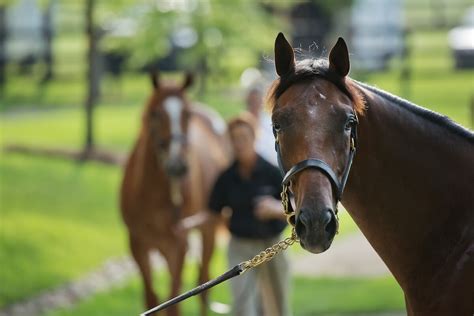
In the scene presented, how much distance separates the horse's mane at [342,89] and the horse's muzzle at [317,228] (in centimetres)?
61

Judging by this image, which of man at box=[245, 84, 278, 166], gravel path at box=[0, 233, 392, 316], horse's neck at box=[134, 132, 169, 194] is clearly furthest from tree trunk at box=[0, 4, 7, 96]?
horse's neck at box=[134, 132, 169, 194]

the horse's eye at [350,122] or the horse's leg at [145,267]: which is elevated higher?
the horse's eye at [350,122]

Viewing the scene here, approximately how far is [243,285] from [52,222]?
6287mm

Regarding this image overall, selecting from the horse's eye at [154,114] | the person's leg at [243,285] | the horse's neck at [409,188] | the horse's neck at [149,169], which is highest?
the horse's neck at [409,188]

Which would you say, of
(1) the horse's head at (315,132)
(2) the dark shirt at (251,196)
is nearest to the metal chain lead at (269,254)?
(1) the horse's head at (315,132)

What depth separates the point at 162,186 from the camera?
417 inches

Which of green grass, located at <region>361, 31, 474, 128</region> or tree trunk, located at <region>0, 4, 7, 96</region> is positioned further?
green grass, located at <region>361, 31, 474, 128</region>

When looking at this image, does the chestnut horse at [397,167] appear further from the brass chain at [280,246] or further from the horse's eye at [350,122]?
the brass chain at [280,246]

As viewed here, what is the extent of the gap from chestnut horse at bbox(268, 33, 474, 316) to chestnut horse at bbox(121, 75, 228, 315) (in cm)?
528

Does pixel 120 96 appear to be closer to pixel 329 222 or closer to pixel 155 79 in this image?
pixel 155 79

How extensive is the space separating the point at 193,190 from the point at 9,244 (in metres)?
3.99

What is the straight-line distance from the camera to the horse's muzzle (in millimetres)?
4312

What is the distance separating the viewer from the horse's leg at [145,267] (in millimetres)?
10297

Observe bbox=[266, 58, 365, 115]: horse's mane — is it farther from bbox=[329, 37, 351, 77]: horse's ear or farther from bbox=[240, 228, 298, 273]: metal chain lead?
bbox=[240, 228, 298, 273]: metal chain lead
